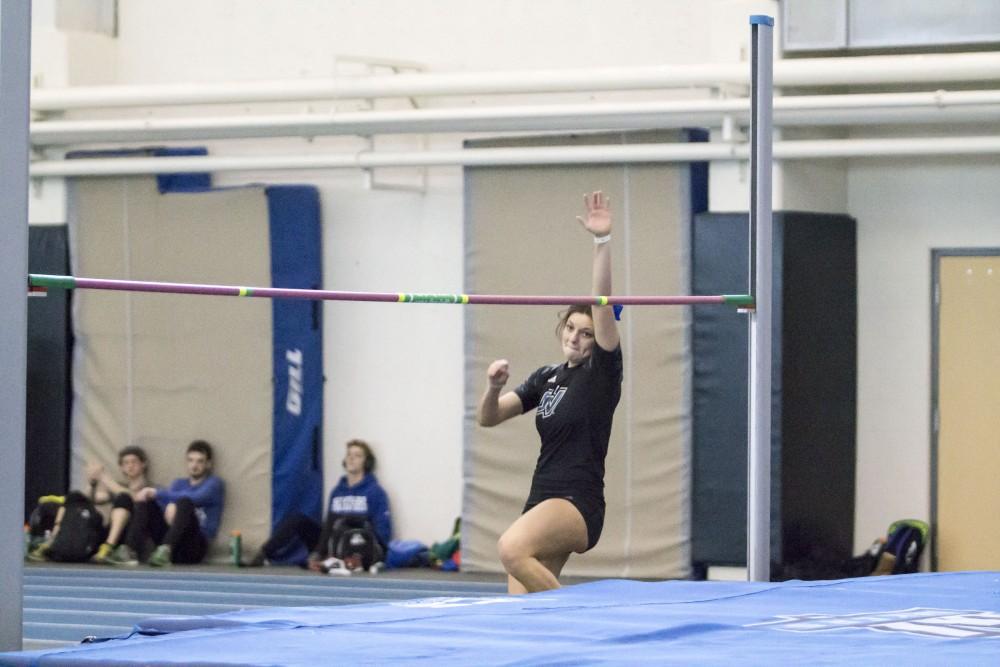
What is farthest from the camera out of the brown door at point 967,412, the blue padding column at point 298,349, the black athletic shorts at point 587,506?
the blue padding column at point 298,349

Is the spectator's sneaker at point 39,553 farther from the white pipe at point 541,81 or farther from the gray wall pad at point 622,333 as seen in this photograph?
the white pipe at point 541,81

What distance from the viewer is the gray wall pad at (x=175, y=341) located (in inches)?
413

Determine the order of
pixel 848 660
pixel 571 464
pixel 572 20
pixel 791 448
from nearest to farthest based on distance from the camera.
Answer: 1. pixel 848 660
2. pixel 571 464
3. pixel 791 448
4. pixel 572 20

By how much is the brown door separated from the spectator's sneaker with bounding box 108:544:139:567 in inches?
195

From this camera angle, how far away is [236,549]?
1025cm

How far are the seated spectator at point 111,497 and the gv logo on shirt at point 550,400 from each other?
19.3 ft

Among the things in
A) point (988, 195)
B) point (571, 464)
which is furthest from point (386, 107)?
point (571, 464)

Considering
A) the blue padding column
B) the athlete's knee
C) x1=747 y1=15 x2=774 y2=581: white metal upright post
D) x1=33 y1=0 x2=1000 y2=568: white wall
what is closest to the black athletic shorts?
the athlete's knee

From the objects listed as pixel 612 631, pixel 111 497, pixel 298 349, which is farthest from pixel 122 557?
pixel 612 631

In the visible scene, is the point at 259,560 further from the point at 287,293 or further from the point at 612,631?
the point at 612,631

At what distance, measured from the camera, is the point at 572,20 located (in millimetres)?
10117

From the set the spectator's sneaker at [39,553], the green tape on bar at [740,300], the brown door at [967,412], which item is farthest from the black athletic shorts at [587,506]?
the spectator's sneaker at [39,553]

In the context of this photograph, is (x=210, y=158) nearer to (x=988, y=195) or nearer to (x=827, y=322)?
(x=827, y=322)

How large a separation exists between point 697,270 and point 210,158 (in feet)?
10.8
